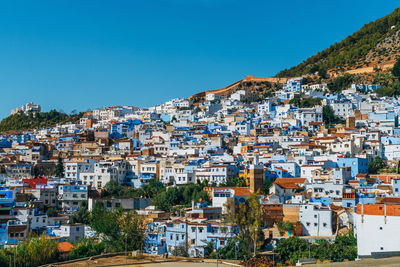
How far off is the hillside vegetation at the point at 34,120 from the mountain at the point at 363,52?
29006 millimetres

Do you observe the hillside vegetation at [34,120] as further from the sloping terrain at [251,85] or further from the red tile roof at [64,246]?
the red tile roof at [64,246]

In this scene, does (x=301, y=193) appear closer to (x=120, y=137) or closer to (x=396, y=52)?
(x=120, y=137)

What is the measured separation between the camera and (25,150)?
4538 centimetres

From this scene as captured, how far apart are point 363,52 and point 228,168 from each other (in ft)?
133

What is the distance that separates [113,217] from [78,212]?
7516 mm

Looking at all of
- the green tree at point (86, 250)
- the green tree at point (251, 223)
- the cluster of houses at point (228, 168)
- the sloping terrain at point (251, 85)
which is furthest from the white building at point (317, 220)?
the sloping terrain at point (251, 85)

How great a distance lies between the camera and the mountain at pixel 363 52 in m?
63.8

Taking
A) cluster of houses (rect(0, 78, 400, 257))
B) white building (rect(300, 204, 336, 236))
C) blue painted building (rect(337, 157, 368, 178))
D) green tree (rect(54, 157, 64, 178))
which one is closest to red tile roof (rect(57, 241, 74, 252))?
cluster of houses (rect(0, 78, 400, 257))

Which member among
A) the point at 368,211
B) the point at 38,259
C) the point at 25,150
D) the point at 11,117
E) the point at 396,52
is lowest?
the point at 38,259

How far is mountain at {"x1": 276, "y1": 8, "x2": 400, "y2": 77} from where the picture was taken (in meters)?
63.8

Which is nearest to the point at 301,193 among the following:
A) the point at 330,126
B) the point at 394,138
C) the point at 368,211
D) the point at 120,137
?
the point at 368,211

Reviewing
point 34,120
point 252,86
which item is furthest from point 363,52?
point 34,120

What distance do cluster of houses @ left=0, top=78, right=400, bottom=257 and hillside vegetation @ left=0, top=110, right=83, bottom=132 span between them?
28.3 feet

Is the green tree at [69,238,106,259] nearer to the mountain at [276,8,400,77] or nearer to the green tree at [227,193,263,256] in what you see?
the green tree at [227,193,263,256]
